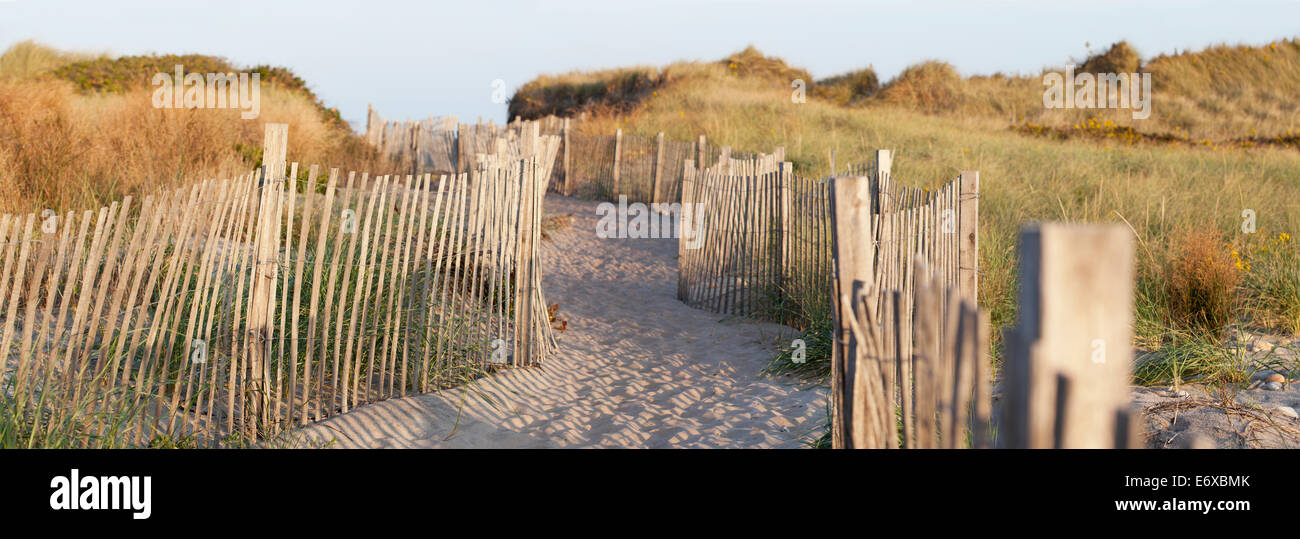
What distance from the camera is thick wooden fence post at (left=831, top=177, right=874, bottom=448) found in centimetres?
278

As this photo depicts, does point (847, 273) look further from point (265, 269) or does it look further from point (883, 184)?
point (265, 269)

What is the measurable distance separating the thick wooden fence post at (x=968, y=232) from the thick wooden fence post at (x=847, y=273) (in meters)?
1.95

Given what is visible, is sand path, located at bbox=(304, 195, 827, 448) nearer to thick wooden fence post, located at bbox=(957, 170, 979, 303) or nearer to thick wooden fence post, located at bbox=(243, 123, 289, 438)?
thick wooden fence post, located at bbox=(243, 123, 289, 438)

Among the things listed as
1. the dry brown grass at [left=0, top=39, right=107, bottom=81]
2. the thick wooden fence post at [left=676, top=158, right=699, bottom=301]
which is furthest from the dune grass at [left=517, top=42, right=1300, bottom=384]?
the dry brown grass at [left=0, top=39, right=107, bottom=81]

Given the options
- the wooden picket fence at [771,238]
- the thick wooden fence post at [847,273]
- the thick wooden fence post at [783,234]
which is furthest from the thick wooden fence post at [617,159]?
the thick wooden fence post at [847,273]

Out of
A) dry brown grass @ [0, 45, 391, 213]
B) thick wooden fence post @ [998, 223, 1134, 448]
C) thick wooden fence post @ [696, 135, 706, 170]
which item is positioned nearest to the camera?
thick wooden fence post @ [998, 223, 1134, 448]

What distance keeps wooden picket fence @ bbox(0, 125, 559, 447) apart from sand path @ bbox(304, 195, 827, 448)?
287mm

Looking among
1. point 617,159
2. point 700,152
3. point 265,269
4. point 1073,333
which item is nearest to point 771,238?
point 265,269

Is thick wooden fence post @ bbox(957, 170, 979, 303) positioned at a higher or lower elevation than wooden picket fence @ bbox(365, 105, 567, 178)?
lower

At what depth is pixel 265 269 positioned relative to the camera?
4.25 m

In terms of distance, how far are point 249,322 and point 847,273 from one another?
9.80 ft

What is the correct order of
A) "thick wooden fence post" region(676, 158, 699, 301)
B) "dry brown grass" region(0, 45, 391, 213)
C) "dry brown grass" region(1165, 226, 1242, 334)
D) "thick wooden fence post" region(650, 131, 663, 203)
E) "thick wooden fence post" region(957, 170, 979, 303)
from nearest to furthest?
"thick wooden fence post" region(957, 170, 979, 303)
"dry brown grass" region(1165, 226, 1242, 334)
"dry brown grass" region(0, 45, 391, 213)
"thick wooden fence post" region(676, 158, 699, 301)
"thick wooden fence post" region(650, 131, 663, 203)

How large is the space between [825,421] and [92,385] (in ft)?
11.1
